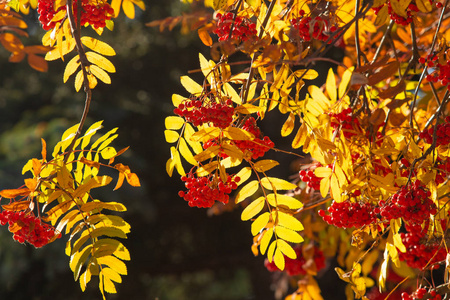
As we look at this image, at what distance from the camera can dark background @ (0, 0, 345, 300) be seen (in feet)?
20.1

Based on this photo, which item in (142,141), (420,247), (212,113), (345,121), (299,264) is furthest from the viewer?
(142,141)

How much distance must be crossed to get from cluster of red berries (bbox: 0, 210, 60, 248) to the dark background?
419 cm

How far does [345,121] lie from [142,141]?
228 inches

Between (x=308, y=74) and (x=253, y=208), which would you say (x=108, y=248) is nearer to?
(x=253, y=208)

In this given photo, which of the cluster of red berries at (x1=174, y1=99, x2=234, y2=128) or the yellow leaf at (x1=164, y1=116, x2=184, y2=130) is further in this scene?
the yellow leaf at (x1=164, y1=116, x2=184, y2=130)

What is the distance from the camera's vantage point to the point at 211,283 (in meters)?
9.07

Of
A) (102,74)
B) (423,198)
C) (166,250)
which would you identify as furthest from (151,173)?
(423,198)

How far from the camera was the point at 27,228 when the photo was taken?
1.54 m

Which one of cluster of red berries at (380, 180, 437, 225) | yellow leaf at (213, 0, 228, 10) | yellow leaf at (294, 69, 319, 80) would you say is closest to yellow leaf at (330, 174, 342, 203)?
cluster of red berries at (380, 180, 437, 225)

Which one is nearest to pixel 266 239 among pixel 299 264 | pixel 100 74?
pixel 100 74

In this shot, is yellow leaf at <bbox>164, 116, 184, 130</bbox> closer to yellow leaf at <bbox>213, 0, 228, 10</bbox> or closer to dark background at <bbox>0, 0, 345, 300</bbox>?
yellow leaf at <bbox>213, 0, 228, 10</bbox>

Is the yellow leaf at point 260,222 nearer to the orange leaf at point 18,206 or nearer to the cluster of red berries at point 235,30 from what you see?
the cluster of red berries at point 235,30

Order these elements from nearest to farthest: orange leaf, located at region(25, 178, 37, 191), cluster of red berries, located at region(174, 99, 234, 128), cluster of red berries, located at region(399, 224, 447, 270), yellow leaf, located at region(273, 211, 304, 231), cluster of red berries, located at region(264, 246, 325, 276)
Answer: cluster of red berries, located at region(174, 99, 234, 128), orange leaf, located at region(25, 178, 37, 191), yellow leaf, located at region(273, 211, 304, 231), cluster of red berries, located at region(399, 224, 447, 270), cluster of red berries, located at region(264, 246, 325, 276)

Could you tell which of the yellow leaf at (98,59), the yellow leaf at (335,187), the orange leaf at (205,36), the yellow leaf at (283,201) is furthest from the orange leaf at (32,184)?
the yellow leaf at (335,187)
